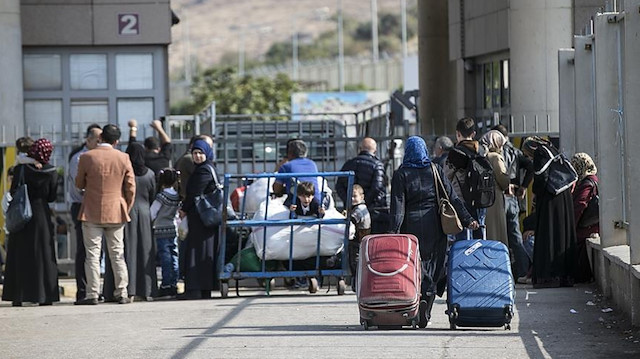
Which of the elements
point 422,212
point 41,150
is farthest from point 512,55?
point 422,212

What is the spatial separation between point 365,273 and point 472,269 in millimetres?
850

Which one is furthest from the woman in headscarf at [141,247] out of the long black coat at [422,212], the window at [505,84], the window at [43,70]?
the window at [43,70]

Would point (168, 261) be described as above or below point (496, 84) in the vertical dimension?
below

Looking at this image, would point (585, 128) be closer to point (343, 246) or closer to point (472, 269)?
point (343, 246)

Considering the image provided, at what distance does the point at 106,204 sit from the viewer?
1534cm

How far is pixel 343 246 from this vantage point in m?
15.5


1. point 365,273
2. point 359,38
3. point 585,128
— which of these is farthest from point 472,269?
point 359,38

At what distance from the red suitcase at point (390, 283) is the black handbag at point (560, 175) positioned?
3602mm

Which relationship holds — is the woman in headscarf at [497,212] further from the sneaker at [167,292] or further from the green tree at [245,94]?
the green tree at [245,94]

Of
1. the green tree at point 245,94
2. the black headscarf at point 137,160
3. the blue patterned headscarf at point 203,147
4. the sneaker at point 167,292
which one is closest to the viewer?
the blue patterned headscarf at point 203,147

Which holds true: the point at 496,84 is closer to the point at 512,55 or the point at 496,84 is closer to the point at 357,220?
the point at 512,55

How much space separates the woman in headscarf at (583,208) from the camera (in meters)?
15.5

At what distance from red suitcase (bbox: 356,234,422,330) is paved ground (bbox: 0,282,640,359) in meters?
0.13

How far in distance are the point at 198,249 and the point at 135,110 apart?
10311 millimetres
